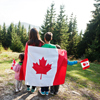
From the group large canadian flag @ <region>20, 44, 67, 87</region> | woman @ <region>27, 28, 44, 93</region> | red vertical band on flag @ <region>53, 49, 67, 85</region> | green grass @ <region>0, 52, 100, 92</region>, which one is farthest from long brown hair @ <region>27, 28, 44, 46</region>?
green grass @ <region>0, 52, 100, 92</region>

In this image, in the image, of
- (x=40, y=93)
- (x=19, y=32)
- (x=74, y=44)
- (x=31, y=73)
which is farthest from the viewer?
(x=19, y=32)

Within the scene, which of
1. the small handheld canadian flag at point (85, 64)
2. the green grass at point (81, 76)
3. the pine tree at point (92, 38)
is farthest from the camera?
the pine tree at point (92, 38)

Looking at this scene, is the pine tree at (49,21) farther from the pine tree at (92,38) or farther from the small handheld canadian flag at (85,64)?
the small handheld canadian flag at (85,64)

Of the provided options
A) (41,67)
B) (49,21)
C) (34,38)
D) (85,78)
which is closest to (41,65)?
(41,67)

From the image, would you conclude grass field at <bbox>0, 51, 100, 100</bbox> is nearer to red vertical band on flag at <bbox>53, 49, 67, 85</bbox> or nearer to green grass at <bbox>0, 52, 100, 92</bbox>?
green grass at <bbox>0, 52, 100, 92</bbox>

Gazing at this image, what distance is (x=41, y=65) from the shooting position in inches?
104

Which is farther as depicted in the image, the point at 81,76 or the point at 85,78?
the point at 81,76

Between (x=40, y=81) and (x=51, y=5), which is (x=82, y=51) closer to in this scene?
(x=51, y=5)

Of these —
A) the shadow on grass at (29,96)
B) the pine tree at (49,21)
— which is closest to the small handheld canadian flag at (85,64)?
the shadow on grass at (29,96)

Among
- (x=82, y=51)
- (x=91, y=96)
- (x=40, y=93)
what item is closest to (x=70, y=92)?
(x=91, y=96)

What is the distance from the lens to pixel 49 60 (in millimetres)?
2717

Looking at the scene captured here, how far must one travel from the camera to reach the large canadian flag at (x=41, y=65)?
2.62 metres

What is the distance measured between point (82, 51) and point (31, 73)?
A: 69.2 ft

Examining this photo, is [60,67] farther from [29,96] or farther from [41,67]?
[29,96]
